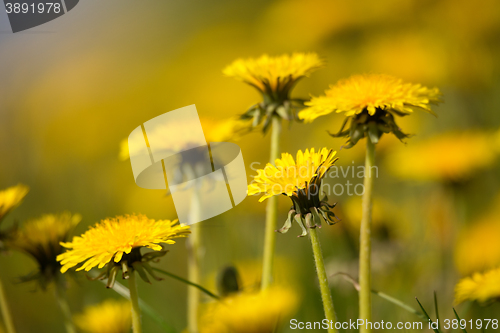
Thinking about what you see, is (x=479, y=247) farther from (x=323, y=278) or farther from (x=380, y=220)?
(x=323, y=278)

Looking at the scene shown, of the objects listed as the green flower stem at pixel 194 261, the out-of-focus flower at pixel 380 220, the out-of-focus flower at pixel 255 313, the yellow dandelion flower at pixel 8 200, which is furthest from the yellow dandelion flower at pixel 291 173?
the out-of-focus flower at pixel 380 220

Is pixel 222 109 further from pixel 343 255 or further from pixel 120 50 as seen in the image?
pixel 343 255

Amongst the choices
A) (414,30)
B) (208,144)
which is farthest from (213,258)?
(414,30)

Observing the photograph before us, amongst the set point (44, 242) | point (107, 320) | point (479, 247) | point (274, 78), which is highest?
point (274, 78)

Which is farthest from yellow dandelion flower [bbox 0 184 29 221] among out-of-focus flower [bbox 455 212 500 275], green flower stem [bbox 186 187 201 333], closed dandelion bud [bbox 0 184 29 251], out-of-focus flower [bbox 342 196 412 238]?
out-of-focus flower [bbox 455 212 500 275]

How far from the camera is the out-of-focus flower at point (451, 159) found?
80 centimetres

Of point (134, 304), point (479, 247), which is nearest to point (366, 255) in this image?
point (134, 304)

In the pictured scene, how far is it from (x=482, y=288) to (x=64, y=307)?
48 centimetres

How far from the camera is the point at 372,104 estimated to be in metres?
0.39

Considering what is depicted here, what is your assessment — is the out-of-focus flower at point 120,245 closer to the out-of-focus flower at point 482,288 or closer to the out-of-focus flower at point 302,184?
the out-of-focus flower at point 302,184

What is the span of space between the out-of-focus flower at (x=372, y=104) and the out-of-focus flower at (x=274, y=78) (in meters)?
0.06

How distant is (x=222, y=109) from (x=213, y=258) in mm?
481

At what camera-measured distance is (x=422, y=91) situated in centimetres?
44

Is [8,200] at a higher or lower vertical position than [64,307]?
higher
